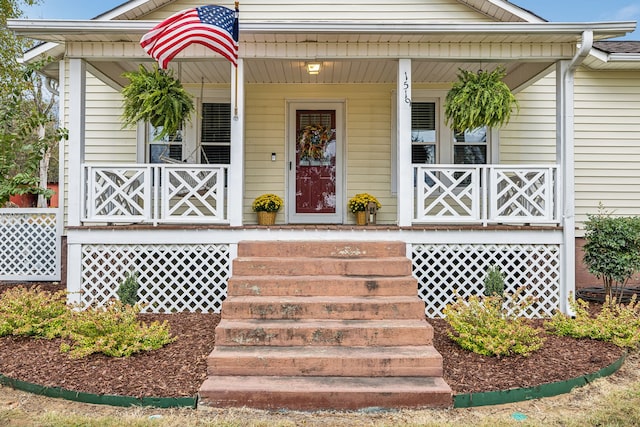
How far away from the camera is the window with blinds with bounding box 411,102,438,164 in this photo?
7520 mm

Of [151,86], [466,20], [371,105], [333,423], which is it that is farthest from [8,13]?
[333,423]

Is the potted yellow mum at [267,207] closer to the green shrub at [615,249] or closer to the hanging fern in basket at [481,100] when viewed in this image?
the hanging fern in basket at [481,100]

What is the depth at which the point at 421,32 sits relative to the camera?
512 cm

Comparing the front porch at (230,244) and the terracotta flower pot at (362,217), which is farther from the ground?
the terracotta flower pot at (362,217)

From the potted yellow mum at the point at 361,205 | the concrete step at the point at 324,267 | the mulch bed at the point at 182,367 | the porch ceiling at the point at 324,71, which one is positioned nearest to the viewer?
the mulch bed at the point at 182,367

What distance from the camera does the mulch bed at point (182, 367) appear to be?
11.4 feet

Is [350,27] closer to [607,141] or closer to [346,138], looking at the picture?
[346,138]

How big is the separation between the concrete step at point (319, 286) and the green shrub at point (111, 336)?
846mm

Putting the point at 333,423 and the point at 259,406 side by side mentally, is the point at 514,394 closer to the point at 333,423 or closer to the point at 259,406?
the point at 333,423

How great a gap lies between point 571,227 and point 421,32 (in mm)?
3061

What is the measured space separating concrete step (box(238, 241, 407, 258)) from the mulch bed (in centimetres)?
108

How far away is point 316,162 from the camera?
25.2 ft

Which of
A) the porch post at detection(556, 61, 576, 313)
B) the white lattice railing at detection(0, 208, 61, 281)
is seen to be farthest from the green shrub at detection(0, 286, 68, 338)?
the porch post at detection(556, 61, 576, 313)

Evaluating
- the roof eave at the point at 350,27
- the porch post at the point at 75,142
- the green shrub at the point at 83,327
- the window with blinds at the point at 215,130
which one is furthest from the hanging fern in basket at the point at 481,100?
the porch post at the point at 75,142
